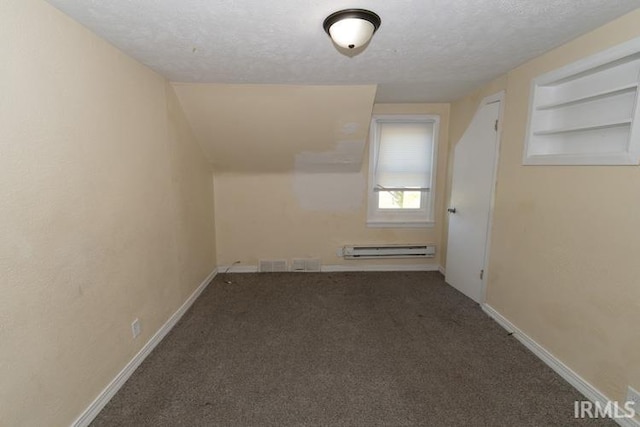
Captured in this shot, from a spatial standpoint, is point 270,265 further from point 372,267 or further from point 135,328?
point 135,328

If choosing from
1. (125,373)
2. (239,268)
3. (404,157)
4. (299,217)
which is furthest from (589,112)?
(239,268)

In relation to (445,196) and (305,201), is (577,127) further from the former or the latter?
(305,201)

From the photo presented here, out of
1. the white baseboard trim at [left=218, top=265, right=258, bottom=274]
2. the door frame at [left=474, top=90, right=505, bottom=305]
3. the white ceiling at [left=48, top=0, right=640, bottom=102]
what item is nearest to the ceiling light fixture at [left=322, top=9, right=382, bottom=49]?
the white ceiling at [left=48, top=0, right=640, bottom=102]

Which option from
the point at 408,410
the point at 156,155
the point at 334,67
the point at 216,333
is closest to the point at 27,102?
the point at 156,155

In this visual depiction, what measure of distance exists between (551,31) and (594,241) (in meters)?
1.29

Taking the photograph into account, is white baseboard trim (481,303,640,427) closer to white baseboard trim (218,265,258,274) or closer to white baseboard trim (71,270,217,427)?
white baseboard trim (218,265,258,274)

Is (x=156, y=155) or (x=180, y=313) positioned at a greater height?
(x=156, y=155)

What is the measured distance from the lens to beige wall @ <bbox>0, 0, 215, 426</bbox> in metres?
1.17

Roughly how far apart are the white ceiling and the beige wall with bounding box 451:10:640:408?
1.08ft

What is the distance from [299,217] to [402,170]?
4.97ft

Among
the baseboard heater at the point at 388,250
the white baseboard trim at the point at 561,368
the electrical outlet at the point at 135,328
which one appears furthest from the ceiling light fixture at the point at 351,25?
the baseboard heater at the point at 388,250

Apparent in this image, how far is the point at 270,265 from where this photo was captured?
12.5 feet

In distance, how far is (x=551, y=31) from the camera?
5.44 ft

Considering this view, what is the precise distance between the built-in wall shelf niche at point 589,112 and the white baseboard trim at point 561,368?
1354 mm
